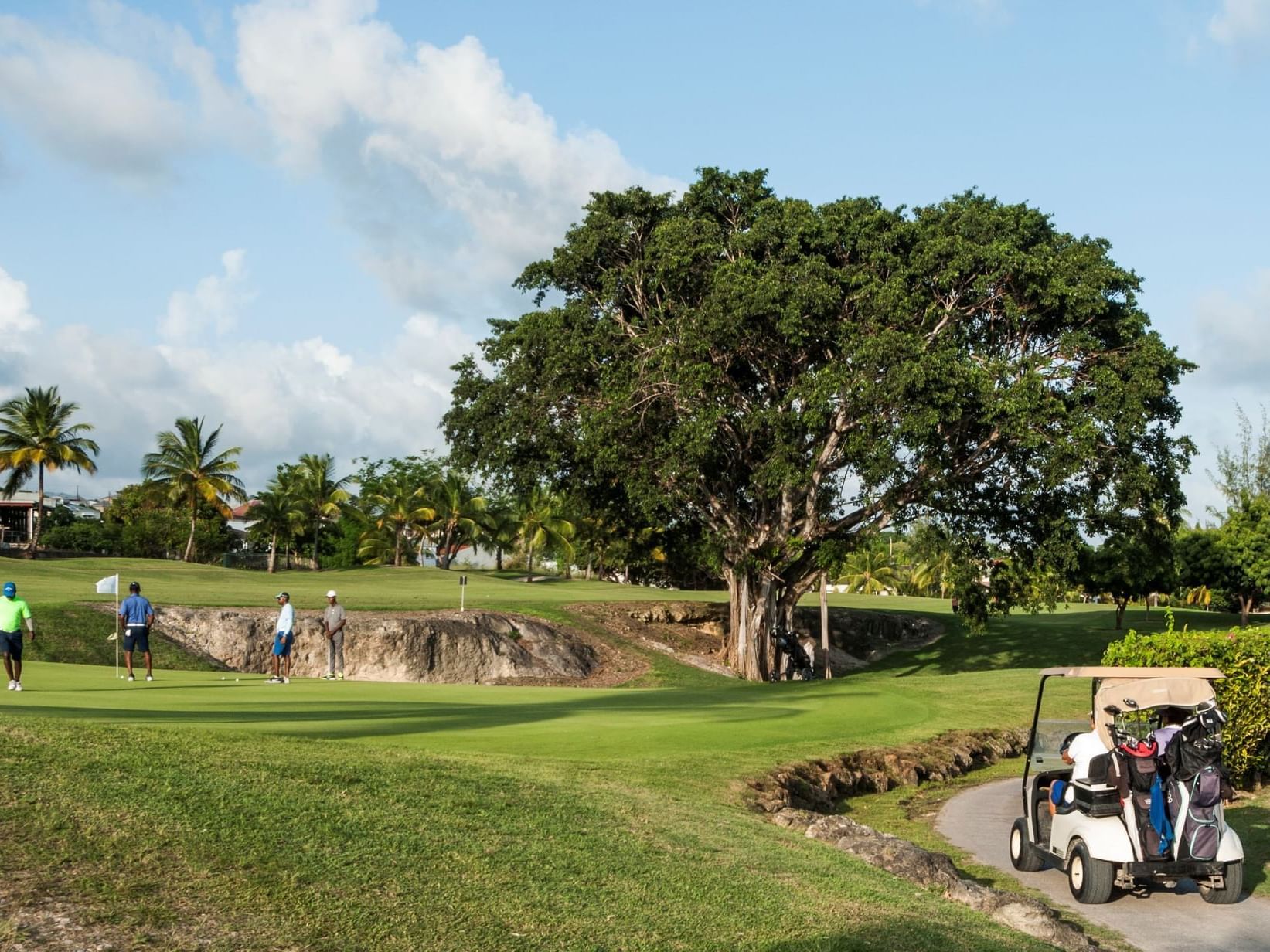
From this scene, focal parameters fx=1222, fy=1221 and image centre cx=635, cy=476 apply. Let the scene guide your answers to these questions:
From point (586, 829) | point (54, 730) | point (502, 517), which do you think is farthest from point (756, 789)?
point (502, 517)

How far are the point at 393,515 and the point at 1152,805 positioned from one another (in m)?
74.5

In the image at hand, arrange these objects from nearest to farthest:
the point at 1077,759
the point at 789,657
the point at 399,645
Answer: the point at 1077,759 < the point at 399,645 < the point at 789,657

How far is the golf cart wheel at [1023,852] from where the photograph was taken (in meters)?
11.9

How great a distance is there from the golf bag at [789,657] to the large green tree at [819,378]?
60cm

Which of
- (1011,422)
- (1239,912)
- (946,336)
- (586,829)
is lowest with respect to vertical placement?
(1239,912)

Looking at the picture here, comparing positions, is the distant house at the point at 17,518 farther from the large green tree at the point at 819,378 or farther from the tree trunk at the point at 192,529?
the large green tree at the point at 819,378

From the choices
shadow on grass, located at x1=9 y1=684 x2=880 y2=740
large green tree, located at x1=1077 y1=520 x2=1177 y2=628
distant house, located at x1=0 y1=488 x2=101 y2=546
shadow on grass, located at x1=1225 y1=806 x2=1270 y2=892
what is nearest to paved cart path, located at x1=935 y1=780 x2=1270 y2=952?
shadow on grass, located at x1=1225 y1=806 x2=1270 y2=892

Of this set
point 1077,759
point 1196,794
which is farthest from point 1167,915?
point 1077,759

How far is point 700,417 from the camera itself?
34188 mm

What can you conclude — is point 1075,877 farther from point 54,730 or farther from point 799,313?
point 799,313

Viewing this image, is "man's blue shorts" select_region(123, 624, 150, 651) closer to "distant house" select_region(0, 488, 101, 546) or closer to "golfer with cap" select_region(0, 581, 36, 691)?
"golfer with cap" select_region(0, 581, 36, 691)

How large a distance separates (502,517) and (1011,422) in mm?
53553

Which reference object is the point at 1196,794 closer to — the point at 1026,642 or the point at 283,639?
the point at 283,639

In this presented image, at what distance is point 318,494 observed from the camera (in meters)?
80.7
